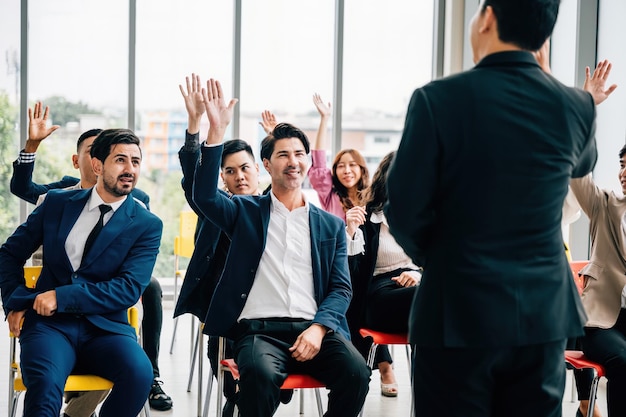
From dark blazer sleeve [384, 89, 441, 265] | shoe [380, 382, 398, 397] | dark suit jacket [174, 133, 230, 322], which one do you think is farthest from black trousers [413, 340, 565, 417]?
shoe [380, 382, 398, 397]

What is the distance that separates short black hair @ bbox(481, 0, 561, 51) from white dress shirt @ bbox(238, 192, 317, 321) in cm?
157

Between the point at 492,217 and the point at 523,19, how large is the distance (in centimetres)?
43

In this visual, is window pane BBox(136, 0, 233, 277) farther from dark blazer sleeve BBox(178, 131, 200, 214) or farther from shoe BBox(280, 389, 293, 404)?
dark blazer sleeve BBox(178, 131, 200, 214)

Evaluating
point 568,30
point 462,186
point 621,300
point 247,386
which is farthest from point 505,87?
point 568,30

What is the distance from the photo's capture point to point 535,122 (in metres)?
1.60

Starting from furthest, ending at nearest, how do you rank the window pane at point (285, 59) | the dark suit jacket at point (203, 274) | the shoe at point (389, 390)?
the window pane at point (285, 59), the shoe at point (389, 390), the dark suit jacket at point (203, 274)

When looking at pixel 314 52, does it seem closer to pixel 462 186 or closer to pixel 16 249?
pixel 16 249

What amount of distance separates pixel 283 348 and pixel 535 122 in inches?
60.8

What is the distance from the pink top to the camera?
450cm

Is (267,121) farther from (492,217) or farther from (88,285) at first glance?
(492,217)

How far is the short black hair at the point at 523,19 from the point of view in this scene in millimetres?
1598

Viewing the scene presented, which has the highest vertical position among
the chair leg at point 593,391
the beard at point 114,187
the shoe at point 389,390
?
the beard at point 114,187

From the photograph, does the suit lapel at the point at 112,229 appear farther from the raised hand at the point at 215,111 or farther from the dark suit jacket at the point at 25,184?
the dark suit jacket at the point at 25,184

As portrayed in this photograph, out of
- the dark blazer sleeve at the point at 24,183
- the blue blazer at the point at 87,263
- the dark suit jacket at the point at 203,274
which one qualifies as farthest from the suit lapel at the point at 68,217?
the dark blazer sleeve at the point at 24,183
